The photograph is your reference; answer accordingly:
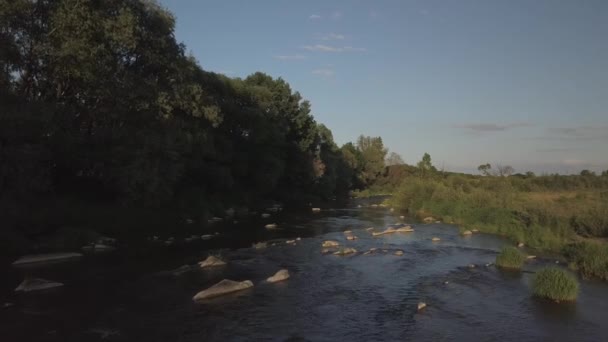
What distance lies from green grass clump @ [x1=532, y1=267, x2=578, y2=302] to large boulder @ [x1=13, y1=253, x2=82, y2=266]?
19.8 metres

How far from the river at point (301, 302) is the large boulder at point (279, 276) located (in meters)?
0.31

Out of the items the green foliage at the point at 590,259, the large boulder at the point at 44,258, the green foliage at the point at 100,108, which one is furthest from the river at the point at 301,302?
Result: the green foliage at the point at 100,108

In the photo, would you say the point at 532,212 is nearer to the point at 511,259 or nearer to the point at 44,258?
the point at 511,259

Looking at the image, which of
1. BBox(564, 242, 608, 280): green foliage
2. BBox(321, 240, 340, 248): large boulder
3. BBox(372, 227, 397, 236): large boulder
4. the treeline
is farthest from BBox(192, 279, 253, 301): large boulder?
BBox(372, 227, 397, 236): large boulder

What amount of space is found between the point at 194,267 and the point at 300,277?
4809 mm

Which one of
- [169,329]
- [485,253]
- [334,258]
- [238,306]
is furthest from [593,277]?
[169,329]

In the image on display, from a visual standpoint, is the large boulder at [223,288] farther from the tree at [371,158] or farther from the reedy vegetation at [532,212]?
the tree at [371,158]

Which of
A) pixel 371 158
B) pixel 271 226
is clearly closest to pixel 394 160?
pixel 371 158

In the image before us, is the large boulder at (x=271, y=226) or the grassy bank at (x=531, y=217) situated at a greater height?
the grassy bank at (x=531, y=217)

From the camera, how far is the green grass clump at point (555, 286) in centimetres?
1548

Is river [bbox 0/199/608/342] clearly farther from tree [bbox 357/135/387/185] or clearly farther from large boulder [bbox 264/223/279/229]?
tree [bbox 357/135/387/185]

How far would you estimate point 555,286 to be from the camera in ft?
50.9

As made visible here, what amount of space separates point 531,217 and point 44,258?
27032 millimetres

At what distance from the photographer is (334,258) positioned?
22969 mm
